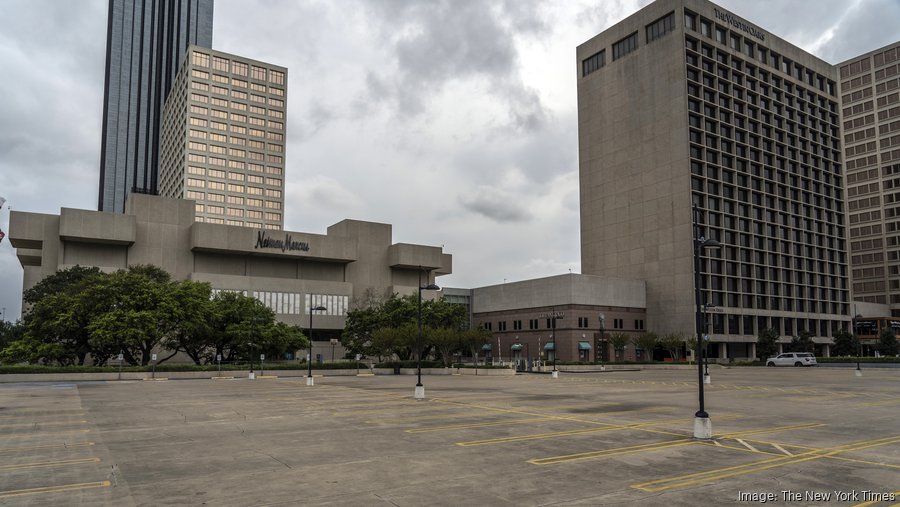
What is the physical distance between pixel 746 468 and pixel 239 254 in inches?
3899

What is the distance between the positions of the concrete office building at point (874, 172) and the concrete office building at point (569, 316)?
245 feet

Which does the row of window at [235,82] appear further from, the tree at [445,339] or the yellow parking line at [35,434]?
the yellow parking line at [35,434]

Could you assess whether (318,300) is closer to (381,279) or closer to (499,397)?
(381,279)

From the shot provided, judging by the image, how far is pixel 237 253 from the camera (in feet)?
337

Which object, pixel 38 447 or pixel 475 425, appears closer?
pixel 38 447

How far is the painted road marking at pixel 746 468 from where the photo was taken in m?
12.3

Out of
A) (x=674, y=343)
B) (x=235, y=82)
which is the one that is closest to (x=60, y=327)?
(x=674, y=343)

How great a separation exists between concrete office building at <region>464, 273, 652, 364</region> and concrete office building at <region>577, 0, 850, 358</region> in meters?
6.25

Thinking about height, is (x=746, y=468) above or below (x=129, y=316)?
below

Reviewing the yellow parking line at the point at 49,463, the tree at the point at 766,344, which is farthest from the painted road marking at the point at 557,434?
the tree at the point at 766,344

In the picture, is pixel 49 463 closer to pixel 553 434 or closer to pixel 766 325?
pixel 553 434

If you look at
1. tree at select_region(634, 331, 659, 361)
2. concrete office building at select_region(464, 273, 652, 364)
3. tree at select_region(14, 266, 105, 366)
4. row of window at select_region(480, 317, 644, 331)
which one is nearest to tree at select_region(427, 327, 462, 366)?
row of window at select_region(480, 317, 644, 331)

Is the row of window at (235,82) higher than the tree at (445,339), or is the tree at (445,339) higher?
the row of window at (235,82)

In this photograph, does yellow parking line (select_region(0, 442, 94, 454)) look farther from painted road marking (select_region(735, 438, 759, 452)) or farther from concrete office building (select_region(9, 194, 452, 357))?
concrete office building (select_region(9, 194, 452, 357))
